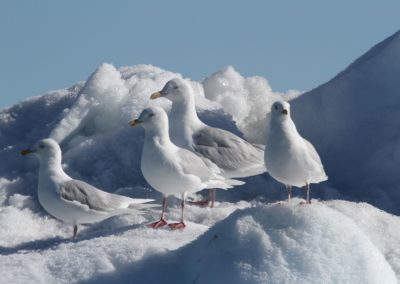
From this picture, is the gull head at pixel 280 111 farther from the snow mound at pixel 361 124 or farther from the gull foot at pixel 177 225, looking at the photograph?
the snow mound at pixel 361 124

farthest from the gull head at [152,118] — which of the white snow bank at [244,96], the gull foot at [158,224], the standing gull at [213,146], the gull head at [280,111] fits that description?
the white snow bank at [244,96]

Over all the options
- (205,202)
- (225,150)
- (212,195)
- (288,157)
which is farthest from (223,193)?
(288,157)

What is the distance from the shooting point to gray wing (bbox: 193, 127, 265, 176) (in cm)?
842

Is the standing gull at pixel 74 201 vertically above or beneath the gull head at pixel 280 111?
beneath

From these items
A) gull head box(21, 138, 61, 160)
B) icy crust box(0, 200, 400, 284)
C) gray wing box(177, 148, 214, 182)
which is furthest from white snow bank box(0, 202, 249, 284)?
gull head box(21, 138, 61, 160)

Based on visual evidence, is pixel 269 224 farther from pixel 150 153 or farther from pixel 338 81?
pixel 338 81

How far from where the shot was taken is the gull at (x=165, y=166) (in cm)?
711

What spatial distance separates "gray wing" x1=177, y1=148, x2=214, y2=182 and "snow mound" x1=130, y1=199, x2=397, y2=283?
1.50 metres

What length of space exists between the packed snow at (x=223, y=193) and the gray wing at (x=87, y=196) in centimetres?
22

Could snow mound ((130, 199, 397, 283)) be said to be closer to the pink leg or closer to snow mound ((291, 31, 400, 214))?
the pink leg

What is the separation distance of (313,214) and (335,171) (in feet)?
14.1

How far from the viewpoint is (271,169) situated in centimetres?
655

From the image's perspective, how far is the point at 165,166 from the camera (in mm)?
7094

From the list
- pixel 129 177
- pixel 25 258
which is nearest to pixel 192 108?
pixel 129 177
